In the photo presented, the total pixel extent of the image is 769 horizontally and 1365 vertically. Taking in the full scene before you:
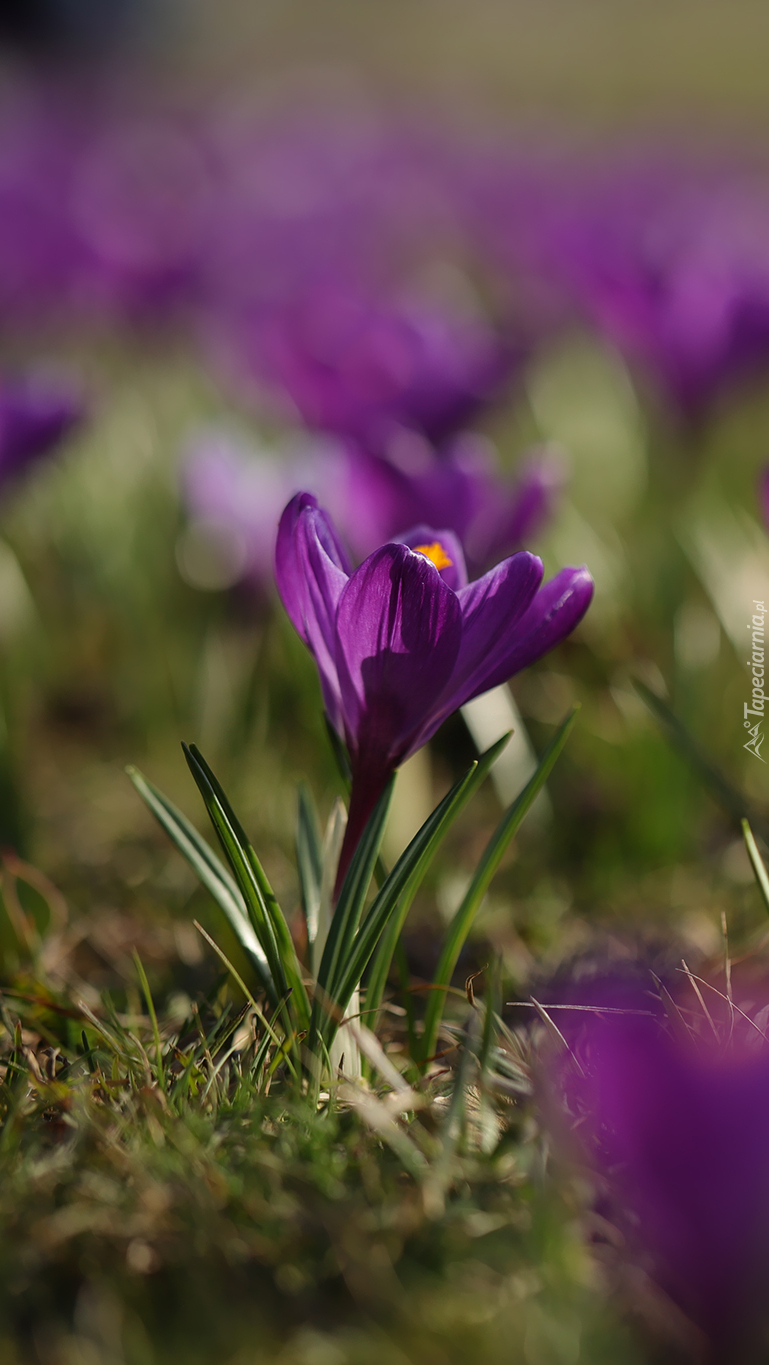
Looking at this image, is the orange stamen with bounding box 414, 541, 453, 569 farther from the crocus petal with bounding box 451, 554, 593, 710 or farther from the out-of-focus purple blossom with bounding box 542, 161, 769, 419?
the out-of-focus purple blossom with bounding box 542, 161, 769, 419

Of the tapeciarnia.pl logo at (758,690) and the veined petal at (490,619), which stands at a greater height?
the veined petal at (490,619)

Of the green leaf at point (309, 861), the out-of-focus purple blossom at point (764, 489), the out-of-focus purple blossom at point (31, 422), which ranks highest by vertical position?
the out-of-focus purple blossom at point (31, 422)

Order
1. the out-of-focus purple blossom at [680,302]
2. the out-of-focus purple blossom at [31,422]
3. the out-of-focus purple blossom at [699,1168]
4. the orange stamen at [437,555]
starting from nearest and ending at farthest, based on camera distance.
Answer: the out-of-focus purple blossom at [699,1168], the orange stamen at [437,555], the out-of-focus purple blossom at [31,422], the out-of-focus purple blossom at [680,302]

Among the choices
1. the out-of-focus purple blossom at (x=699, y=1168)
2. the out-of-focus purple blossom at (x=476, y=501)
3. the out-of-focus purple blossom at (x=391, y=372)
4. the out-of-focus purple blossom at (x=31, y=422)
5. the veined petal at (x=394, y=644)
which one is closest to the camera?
the out-of-focus purple blossom at (x=699, y=1168)

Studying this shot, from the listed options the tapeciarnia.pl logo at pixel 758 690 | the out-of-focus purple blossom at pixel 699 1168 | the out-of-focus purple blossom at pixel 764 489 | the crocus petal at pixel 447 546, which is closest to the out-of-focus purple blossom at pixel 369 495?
the crocus petal at pixel 447 546

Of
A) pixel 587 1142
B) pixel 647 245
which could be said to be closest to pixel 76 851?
pixel 587 1142

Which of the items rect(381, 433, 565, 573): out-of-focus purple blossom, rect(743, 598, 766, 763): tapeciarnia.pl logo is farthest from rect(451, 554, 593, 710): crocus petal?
rect(743, 598, 766, 763): tapeciarnia.pl logo

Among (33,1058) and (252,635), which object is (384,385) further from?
(33,1058)

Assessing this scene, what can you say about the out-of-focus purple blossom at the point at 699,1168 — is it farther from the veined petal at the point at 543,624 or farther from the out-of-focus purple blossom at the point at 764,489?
the out-of-focus purple blossom at the point at 764,489

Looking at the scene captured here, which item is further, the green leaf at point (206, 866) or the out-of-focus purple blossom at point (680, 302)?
the out-of-focus purple blossom at point (680, 302)
